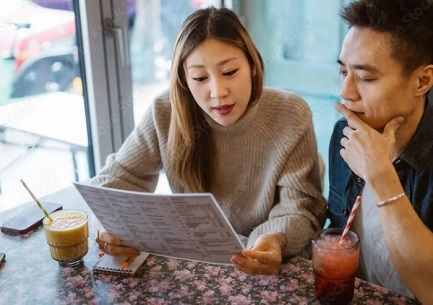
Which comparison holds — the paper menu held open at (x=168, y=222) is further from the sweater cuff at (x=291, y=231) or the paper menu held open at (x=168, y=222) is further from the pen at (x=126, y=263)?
the sweater cuff at (x=291, y=231)

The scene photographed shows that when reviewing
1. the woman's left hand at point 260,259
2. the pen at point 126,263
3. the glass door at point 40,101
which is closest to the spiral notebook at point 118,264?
the pen at point 126,263

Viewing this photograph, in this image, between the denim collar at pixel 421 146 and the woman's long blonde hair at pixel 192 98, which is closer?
the denim collar at pixel 421 146

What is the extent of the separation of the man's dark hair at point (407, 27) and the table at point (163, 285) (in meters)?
0.50

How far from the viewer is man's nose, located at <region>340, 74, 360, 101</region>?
1151mm

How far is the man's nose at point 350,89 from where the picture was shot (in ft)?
3.78

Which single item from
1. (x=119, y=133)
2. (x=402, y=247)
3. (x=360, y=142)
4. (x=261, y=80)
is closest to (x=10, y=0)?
(x=119, y=133)

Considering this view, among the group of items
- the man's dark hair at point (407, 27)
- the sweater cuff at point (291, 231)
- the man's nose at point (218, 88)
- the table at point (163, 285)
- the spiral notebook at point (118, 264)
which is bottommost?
the table at point (163, 285)

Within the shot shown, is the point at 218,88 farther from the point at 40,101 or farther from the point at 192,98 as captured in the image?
the point at 40,101

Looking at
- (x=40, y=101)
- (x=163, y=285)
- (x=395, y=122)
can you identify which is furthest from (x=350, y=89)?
(x=40, y=101)

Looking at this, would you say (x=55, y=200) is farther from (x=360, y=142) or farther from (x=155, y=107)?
→ (x=360, y=142)

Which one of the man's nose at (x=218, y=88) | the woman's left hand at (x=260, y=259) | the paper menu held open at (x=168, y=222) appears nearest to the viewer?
the paper menu held open at (x=168, y=222)

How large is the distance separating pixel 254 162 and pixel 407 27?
0.55 m

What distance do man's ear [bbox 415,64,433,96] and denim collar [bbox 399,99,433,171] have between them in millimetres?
67

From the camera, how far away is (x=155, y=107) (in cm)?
148
